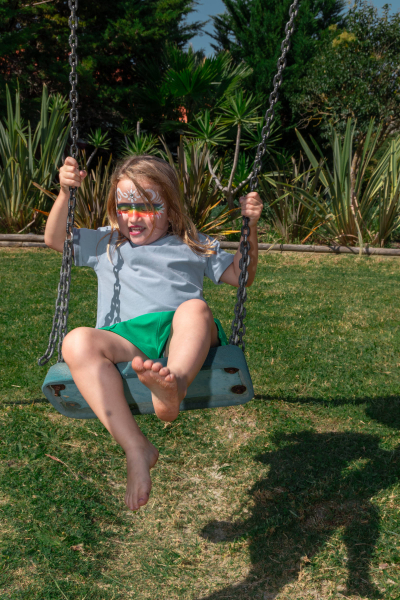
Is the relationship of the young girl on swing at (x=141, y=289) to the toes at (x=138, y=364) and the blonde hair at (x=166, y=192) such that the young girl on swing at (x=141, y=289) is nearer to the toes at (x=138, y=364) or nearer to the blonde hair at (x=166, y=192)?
the blonde hair at (x=166, y=192)

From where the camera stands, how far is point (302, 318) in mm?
4996

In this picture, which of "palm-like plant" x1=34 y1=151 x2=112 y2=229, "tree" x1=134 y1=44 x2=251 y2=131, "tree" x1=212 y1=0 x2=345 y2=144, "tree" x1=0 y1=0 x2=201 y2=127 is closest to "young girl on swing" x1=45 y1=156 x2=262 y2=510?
"palm-like plant" x1=34 y1=151 x2=112 y2=229

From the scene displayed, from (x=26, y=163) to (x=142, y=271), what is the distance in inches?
266

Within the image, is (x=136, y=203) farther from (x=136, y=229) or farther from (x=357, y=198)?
(x=357, y=198)

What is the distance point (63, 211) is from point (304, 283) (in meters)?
4.58

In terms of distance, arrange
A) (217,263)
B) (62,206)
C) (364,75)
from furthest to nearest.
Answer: (364,75)
(217,263)
(62,206)

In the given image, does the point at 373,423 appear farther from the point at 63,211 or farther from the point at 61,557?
the point at 63,211

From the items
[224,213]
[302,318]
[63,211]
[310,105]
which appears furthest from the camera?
[310,105]

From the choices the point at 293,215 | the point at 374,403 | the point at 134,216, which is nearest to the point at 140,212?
the point at 134,216

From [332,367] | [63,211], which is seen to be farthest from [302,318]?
[63,211]

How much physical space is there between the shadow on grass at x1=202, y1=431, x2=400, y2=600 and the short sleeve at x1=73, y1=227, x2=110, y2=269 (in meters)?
1.23

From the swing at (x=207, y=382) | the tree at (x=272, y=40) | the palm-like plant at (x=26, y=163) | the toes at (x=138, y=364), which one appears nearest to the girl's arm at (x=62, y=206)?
the swing at (x=207, y=382)

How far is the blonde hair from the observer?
90.4 inches

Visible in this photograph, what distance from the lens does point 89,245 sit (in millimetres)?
2396
